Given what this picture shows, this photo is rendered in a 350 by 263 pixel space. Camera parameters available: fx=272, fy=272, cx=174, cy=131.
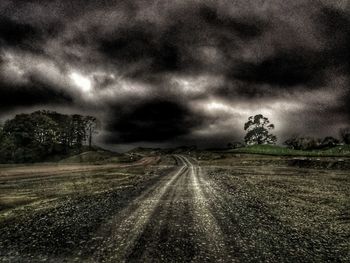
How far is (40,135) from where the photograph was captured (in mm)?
98500

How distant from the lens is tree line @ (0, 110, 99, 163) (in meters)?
83.9

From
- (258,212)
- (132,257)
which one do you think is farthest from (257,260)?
(258,212)

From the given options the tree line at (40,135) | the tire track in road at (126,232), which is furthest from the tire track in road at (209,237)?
the tree line at (40,135)

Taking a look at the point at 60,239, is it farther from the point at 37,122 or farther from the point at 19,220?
the point at 37,122

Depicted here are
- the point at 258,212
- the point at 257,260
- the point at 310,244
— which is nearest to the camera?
the point at 257,260

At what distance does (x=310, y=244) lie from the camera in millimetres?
9711

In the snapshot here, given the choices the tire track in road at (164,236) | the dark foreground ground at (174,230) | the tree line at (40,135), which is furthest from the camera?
the tree line at (40,135)

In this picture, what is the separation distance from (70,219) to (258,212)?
944 centimetres

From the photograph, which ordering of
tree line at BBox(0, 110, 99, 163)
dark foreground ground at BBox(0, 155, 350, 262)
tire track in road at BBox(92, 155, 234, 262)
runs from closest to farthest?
tire track in road at BBox(92, 155, 234, 262)
dark foreground ground at BBox(0, 155, 350, 262)
tree line at BBox(0, 110, 99, 163)

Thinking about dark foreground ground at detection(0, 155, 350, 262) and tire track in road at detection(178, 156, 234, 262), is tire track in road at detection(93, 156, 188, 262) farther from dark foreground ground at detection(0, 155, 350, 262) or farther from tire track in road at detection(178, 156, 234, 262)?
tire track in road at detection(178, 156, 234, 262)

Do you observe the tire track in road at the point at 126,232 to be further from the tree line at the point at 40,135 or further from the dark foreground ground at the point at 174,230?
the tree line at the point at 40,135

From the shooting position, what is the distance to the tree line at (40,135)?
275ft

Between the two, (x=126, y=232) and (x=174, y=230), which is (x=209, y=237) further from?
(x=126, y=232)

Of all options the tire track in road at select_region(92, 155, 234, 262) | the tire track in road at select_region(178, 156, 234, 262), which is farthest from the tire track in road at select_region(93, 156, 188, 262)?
the tire track in road at select_region(178, 156, 234, 262)
